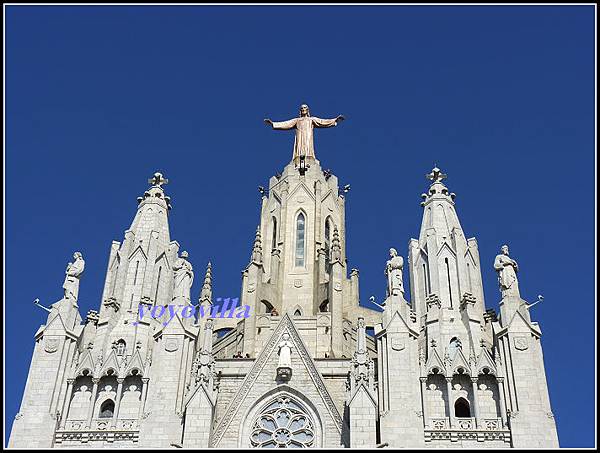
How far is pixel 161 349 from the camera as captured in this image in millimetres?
31234

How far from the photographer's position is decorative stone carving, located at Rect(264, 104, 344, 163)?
155ft

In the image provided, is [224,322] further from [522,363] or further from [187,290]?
[522,363]

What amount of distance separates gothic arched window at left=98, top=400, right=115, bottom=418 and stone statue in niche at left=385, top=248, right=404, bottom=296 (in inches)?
421

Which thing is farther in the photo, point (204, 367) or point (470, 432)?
point (204, 367)

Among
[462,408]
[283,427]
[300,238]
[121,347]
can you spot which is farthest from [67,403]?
[300,238]

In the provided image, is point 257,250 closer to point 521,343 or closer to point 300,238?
point 300,238

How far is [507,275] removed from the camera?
3291 centimetres

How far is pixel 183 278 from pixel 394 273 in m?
8.05

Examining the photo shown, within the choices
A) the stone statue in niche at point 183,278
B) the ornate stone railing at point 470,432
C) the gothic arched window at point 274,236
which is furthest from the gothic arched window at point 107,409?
the gothic arched window at point 274,236

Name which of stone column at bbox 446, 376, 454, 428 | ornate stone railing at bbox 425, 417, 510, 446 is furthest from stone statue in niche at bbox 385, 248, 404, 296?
ornate stone railing at bbox 425, 417, 510, 446

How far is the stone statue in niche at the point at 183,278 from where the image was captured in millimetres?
33531

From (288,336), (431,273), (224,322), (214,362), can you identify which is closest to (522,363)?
(431,273)

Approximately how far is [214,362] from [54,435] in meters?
6.20

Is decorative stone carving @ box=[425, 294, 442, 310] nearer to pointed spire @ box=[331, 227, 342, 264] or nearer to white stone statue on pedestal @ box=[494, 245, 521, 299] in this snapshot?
white stone statue on pedestal @ box=[494, 245, 521, 299]
